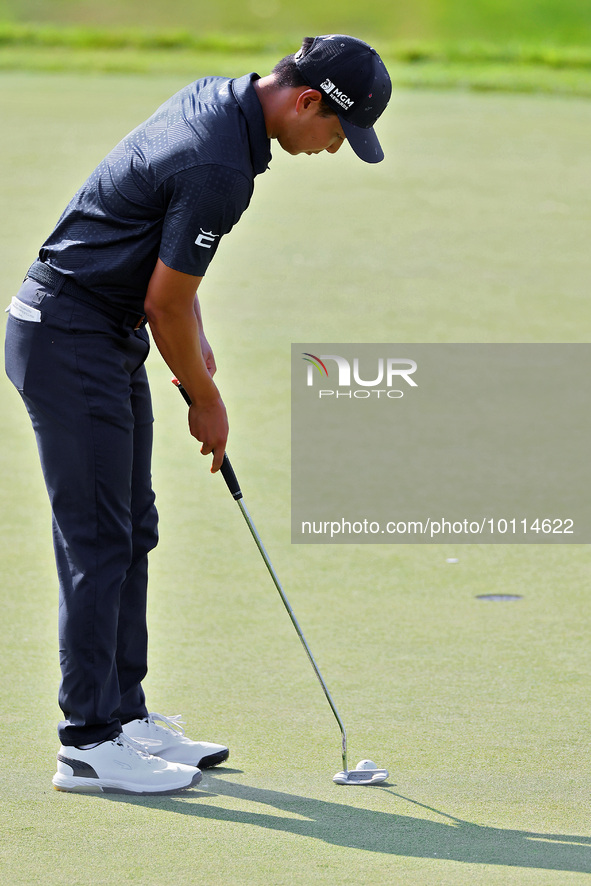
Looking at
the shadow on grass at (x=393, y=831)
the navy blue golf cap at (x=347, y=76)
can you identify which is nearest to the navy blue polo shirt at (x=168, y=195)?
the navy blue golf cap at (x=347, y=76)

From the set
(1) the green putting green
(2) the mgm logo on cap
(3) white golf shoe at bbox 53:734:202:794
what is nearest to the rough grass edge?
(1) the green putting green

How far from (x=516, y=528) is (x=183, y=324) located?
2509 millimetres

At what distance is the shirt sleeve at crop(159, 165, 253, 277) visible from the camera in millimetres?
2730

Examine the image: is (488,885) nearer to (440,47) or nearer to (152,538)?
(152,538)

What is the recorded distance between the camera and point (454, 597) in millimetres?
4375

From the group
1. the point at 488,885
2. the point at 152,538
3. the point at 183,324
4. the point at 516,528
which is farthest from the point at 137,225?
the point at 516,528

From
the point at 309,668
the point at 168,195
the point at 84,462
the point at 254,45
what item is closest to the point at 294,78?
the point at 168,195

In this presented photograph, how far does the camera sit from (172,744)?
3221 mm

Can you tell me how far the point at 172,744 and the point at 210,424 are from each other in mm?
788

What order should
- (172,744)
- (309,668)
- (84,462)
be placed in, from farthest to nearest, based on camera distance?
(309,668), (172,744), (84,462)

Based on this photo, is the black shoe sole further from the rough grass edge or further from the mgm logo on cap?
the rough grass edge

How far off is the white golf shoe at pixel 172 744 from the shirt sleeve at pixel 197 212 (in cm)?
113

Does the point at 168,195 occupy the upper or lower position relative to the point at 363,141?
lower

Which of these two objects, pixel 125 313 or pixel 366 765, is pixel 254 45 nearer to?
pixel 125 313
